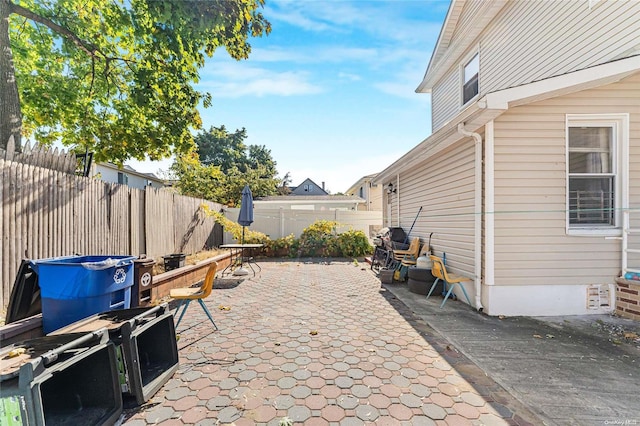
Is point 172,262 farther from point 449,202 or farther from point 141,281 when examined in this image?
point 449,202

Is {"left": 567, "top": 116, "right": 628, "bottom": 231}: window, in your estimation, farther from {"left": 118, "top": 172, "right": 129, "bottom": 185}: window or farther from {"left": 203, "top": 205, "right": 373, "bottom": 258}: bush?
{"left": 118, "top": 172, "right": 129, "bottom": 185}: window

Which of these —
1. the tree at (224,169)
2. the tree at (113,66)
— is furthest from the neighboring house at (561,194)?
the tree at (224,169)

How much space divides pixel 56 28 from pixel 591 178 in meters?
10.5

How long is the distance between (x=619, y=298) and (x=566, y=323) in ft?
3.70

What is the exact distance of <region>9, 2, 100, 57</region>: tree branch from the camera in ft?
16.7

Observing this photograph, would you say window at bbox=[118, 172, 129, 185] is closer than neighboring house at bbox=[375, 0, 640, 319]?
No

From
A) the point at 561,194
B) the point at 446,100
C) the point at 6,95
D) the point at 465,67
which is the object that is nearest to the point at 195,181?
the point at 6,95

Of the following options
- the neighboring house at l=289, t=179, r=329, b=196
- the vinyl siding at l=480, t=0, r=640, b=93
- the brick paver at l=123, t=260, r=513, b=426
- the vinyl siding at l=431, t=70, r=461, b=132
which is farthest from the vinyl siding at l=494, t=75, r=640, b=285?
the neighboring house at l=289, t=179, r=329, b=196

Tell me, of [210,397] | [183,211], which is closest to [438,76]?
[183,211]

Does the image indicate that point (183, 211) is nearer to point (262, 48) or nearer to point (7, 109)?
point (7, 109)

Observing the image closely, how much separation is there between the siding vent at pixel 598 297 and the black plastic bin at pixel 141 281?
22.8 feet

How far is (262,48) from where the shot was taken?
661 centimetres

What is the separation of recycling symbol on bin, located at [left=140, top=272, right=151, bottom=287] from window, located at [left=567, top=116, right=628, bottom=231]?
676 centimetres

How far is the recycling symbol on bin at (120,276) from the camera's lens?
121 inches
